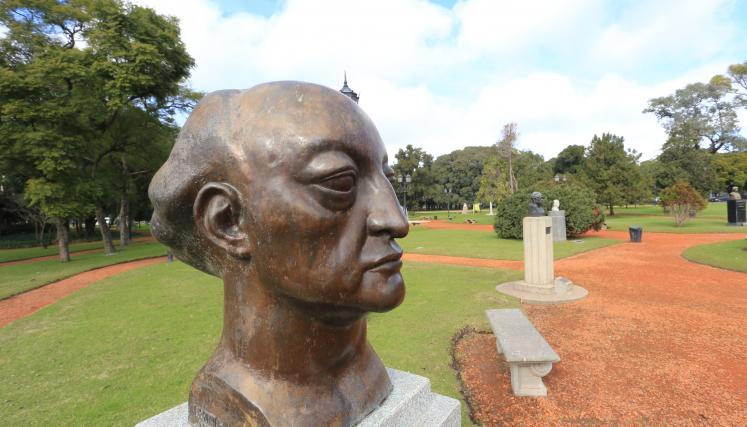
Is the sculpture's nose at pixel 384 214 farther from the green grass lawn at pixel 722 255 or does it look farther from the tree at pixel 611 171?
the tree at pixel 611 171

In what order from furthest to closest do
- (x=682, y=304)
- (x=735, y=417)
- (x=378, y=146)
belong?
(x=682, y=304) → (x=735, y=417) → (x=378, y=146)

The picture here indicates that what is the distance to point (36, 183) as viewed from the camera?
14156mm

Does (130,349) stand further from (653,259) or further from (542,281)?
(653,259)

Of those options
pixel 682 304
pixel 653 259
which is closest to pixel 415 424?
pixel 682 304

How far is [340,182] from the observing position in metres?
1.69

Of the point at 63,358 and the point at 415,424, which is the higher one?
the point at 415,424

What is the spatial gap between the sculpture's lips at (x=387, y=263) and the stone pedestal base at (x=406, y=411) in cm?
102

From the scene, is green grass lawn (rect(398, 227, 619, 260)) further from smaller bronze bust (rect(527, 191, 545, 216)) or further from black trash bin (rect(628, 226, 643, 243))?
smaller bronze bust (rect(527, 191, 545, 216))

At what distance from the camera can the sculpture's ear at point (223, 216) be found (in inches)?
70.8

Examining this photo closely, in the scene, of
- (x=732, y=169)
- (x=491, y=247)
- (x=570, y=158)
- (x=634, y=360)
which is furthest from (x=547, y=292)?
(x=732, y=169)

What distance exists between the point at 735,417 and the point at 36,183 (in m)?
19.7

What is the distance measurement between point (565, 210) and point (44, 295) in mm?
20103

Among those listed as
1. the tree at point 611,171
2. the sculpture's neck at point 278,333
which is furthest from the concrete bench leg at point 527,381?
the tree at point 611,171

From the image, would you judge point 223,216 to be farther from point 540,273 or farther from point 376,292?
point 540,273
